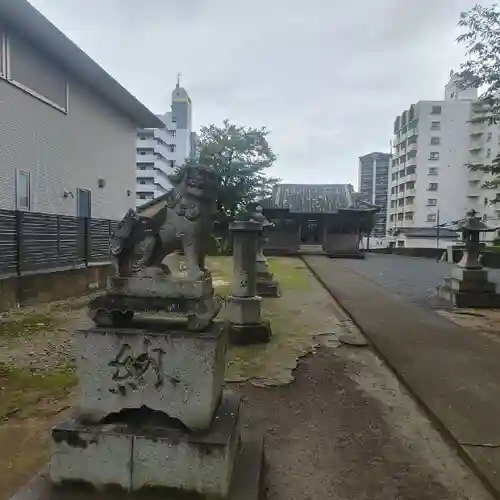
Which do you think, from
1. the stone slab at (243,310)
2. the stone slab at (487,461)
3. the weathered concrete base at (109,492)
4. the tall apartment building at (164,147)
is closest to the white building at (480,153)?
the tall apartment building at (164,147)

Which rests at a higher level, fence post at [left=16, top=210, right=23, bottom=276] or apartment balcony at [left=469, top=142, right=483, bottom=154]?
apartment balcony at [left=469, top=142, right=483, bottom=154]

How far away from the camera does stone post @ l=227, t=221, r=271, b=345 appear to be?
5527 mm

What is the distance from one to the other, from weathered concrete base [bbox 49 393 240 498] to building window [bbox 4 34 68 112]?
9.93m

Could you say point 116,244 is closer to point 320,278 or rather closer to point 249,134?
point 320,278

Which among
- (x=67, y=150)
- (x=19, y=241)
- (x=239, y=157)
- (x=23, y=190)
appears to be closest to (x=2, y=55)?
(x=23, y=190)

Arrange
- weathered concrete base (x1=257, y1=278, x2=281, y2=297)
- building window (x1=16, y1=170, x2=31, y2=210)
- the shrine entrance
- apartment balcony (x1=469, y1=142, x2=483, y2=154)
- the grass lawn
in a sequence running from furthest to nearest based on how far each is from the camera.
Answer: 1. apartment balcony (x1=469, y1=142, x2=483, y2=154)
2. the shrine entrance
3. building window (x1=16, y1=170, x2=31, y2=210)
4. weathered concrete base (x1=257, y1=278, x2=281, y2=297)
5. the grass lawn

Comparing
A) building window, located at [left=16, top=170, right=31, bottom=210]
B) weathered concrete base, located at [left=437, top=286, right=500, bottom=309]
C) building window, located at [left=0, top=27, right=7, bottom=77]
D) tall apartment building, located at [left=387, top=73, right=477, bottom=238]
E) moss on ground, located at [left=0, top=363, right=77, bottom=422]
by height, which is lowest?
moss on ground, located at [left=0, top=363, right=77, bottom=422]

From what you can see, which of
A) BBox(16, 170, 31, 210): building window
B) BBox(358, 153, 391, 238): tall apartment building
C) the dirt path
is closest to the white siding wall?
BBox(16, 170, 31, 210): building window

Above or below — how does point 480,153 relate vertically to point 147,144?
below

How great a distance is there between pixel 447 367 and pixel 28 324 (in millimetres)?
6055

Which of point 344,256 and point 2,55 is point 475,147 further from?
point 2,55

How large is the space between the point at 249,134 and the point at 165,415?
25.6 m

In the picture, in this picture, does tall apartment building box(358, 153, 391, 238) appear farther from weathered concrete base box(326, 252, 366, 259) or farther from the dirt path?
the dirt path

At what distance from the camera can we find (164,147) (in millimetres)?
57188
